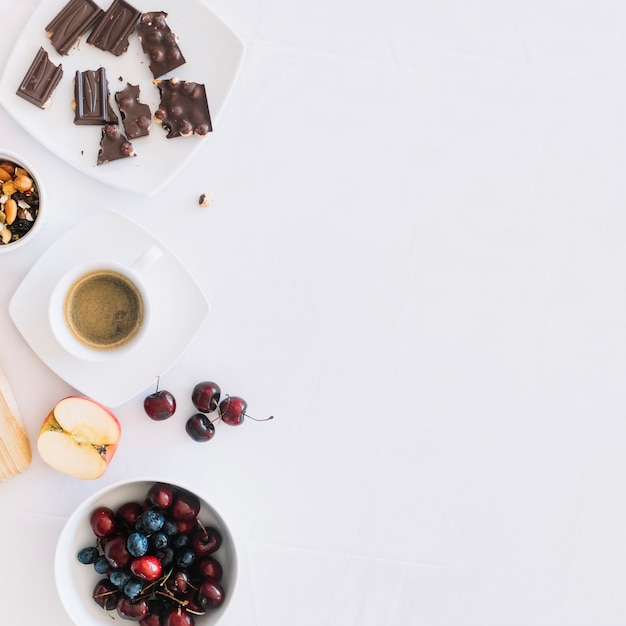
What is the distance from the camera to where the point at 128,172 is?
45.9 inches

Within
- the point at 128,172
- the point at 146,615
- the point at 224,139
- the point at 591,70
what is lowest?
the point at 146,615

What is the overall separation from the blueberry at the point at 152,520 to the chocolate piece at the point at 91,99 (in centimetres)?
67

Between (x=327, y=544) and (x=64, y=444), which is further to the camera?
(x=327, y=544)

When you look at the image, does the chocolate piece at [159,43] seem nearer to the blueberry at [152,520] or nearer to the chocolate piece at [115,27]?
the chocolate piece at [115,27]

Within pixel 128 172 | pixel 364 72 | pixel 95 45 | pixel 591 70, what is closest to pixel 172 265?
pixel 128 172

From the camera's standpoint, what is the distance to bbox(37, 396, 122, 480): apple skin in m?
1.12

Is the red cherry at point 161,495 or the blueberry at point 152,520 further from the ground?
the red cherry at point 161,495

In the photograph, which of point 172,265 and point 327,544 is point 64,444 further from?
point 327,544

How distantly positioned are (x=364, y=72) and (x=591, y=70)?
0.45 m

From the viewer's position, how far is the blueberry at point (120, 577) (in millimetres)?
1103

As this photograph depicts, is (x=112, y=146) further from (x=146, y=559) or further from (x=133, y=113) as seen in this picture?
(x=146, y=559)

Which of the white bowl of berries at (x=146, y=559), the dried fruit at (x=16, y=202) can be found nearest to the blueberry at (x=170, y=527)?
the white bowl of berries at (x=146, y=559)

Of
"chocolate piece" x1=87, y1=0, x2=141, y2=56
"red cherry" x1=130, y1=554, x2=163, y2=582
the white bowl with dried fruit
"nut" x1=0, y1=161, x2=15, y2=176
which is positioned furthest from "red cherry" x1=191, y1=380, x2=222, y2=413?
"chocolate piece" x1=87, y1=0, x2=141, y2=56

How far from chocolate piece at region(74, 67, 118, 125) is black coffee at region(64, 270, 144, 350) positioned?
272 mm
